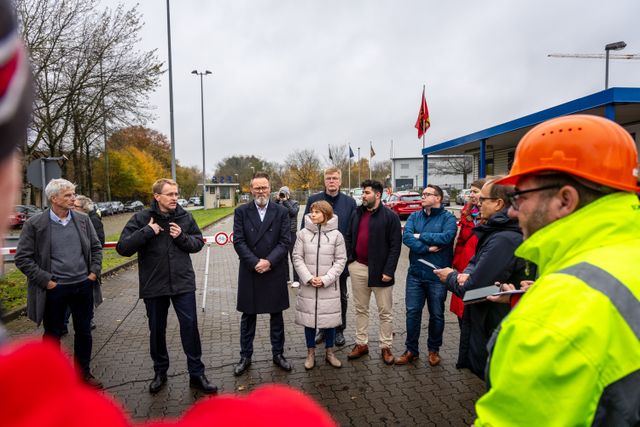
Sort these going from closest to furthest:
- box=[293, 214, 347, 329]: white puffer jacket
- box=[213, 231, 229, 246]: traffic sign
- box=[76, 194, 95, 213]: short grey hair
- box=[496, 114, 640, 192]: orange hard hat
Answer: box=[496, 114, 640, 192]: orange hard hat, box=[293, 214, 347, 329]: white puffer jacket, box=[76, 194, 95, 213]: short grey hair, box=[213, 231, 229, 246]: traffic sign

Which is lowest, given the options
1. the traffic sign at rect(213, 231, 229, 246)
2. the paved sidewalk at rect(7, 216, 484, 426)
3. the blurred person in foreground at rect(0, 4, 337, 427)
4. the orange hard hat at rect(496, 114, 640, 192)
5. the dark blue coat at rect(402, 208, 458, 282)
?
the paved sidewalk at rect(7, 216, 484, 426)

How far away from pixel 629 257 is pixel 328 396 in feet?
11.4

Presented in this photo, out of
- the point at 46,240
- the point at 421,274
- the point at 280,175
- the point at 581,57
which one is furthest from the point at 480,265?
the point at 581,57

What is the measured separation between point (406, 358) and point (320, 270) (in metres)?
1.43

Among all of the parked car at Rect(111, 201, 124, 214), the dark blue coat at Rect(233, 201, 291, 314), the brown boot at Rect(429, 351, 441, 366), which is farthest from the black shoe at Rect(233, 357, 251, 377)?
the parked car at Rect(111, 201, 124, 214)

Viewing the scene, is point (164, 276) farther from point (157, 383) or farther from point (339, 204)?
point (339, 204)

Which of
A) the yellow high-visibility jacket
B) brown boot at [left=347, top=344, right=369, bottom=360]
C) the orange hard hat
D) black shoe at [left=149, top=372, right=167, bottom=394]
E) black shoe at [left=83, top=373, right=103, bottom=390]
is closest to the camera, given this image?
the yellow high-visibility jacket

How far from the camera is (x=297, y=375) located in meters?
4.56

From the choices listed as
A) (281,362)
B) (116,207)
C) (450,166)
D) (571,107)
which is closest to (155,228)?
(281,362)

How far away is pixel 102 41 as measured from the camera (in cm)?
1784

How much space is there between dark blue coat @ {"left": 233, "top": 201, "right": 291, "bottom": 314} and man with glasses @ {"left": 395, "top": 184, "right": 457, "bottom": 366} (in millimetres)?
1504

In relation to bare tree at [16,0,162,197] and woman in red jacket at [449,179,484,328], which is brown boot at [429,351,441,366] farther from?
bare tree at [16,0,162,197]

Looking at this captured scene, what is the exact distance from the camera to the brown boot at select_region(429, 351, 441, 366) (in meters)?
4.71

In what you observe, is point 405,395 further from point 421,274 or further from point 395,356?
point 421,274
